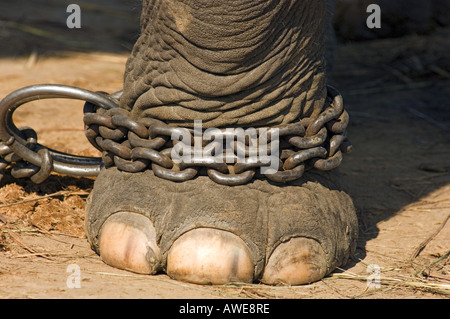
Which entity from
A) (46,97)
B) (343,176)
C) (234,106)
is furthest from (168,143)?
(343,176)

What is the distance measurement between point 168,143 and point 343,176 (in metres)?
1.01

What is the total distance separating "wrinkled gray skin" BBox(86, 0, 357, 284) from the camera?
60.8 inches

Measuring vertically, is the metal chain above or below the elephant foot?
above

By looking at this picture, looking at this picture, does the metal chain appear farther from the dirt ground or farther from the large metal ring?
the dirt ground

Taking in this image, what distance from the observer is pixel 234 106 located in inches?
63.7

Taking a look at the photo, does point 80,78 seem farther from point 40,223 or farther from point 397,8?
point 397,8

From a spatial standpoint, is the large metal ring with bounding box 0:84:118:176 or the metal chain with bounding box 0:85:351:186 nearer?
the metal chain with bounding box 0:85:351:186

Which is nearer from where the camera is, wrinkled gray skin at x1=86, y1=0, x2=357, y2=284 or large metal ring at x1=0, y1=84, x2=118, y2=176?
wrinkled gray skin at x1=86, y1=0, x2=357, y2=284

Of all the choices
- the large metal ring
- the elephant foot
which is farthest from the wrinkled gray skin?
the large metal ring

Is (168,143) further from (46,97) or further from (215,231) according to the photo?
(46,97)

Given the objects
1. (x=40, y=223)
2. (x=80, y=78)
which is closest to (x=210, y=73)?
(x=40, y=223)

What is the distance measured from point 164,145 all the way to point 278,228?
323mm

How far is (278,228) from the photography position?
157 cm

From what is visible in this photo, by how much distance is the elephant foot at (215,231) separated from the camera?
4.98 ft
